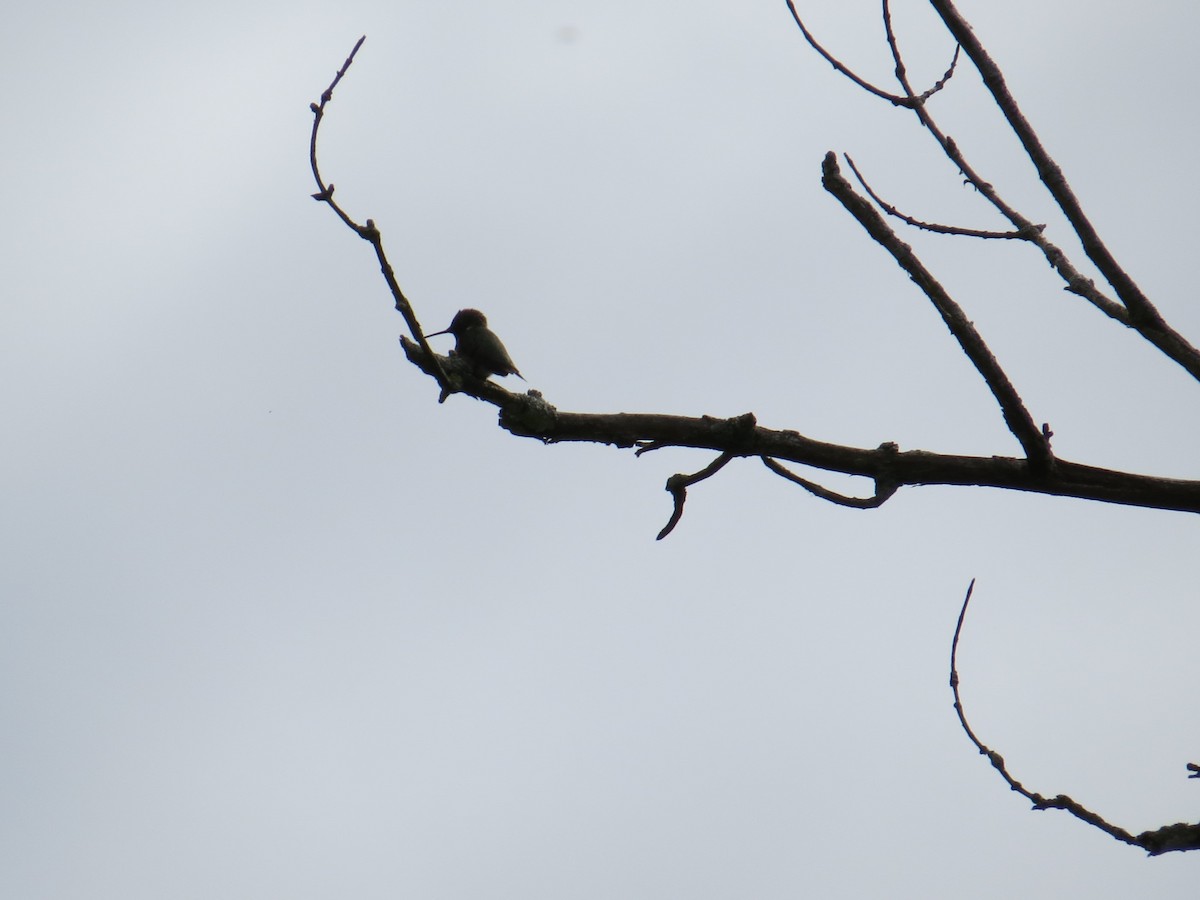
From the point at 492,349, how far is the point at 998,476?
2841 mm

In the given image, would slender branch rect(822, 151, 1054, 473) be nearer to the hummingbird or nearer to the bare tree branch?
the bare tree branch

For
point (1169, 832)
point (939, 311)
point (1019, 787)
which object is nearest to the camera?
point (1169, 832)

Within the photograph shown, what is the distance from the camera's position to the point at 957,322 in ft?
13.1

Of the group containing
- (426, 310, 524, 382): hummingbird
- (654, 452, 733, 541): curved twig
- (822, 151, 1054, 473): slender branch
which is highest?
(426, 310, 524, 382): hummingbird

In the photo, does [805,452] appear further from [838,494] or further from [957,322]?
[957,322]

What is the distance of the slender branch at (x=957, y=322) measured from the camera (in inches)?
156

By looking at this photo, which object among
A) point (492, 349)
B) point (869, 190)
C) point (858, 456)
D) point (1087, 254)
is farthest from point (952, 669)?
point (492, 349)

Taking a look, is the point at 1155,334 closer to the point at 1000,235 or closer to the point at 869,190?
the point at 1000,235

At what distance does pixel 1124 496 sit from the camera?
13.4ft

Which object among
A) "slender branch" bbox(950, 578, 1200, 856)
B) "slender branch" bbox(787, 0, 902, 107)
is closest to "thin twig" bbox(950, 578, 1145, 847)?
"slender branch" bbox(950, 578, 1200, 856)

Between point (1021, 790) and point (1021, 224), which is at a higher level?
point (1021, 224)

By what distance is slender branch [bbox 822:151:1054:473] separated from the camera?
13.0 ft

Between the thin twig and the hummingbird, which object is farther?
the hummingbird

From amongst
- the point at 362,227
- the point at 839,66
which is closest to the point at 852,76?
the point at 839,66
